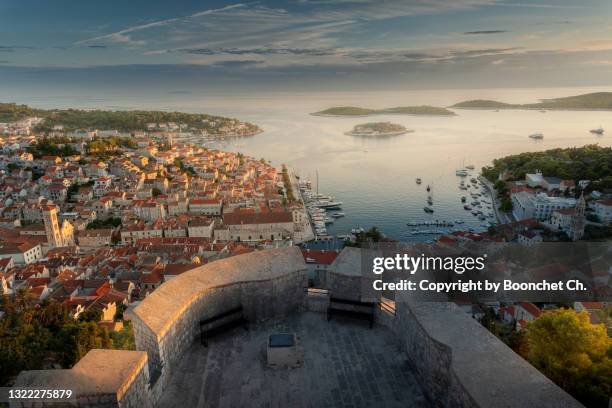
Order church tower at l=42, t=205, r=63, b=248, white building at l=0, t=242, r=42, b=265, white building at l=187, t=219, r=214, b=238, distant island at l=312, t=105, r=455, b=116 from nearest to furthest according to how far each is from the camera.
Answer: white building at l=0, t=242, r=42, b=265
church tower at l=42, t=205, r=63, b=248
white building at l=187, t=219, r=214, b=238
distant island at l=312, t=105, r=455, b=116

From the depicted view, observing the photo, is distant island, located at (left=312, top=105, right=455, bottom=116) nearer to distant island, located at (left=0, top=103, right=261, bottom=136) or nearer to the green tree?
distant island, located at (left=0, top=103, right=261, bottom=136)

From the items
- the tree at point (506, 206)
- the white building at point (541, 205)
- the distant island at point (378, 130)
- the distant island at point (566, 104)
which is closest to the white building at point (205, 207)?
the tree at point (506, 206)

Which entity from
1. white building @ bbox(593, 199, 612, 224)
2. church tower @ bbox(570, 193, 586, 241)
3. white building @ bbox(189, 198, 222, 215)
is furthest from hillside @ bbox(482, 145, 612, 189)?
white building @ bbox(189, 198, 222, 215)

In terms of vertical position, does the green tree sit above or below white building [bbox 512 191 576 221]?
above

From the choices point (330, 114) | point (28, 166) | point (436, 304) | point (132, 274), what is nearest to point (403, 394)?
point (436, 304)

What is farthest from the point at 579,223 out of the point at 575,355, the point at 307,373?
the point at 307,373

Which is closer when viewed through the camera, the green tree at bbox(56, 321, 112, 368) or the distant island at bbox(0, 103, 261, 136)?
the green tree at bbox(56, 321, 112, 368)

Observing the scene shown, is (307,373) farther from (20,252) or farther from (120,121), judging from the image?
(120,121)
